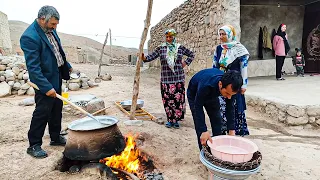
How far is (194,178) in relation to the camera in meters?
2.62

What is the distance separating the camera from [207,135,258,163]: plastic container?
1.99m

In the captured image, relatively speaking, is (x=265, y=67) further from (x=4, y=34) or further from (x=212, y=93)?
(x=4, y=34)

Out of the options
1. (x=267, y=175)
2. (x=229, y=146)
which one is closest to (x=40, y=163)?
(x=229, y=146)

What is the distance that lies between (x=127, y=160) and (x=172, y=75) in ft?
5.76

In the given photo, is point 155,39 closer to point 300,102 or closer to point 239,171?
point 300,102

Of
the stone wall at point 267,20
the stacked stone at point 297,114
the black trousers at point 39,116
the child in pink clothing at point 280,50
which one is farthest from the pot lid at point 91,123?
the stone wall at point 267,20

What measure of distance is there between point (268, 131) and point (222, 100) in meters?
1.63

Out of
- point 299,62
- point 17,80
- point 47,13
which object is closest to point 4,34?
point 17,80

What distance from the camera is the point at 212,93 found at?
2.42 metres

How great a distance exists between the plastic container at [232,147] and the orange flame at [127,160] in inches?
42.5

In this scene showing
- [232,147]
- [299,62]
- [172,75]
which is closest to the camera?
[232,147]

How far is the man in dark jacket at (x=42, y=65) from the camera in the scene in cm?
261

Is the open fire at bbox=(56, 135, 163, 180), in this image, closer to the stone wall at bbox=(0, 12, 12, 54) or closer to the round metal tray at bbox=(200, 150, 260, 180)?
the round metal tray at bbox=(200, 150, 260, 180)

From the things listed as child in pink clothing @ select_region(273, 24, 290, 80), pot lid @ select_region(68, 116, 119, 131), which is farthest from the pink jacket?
pot lid @ select_region(68, 116, 119, 131)
